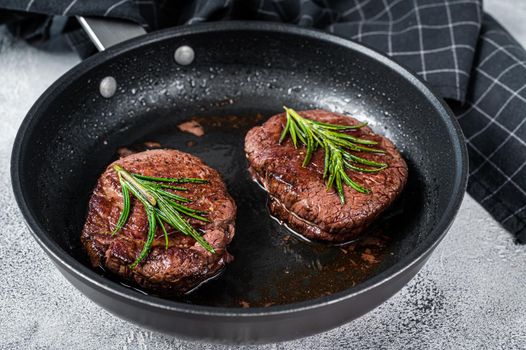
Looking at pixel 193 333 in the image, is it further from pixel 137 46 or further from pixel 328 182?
pixel 137 46

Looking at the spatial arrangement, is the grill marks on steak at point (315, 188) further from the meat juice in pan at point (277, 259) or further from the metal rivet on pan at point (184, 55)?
the metal rivet on pan at point (184, 55)

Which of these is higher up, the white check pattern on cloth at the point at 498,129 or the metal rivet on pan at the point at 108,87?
the metal rivet on pan at the point at 108,87

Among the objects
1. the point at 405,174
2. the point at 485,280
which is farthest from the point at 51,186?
the point at 485,280

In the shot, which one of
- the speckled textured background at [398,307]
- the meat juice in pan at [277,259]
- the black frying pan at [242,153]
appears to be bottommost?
the speckled textured background at [398,307]

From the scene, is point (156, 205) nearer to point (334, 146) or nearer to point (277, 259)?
point (277, 259)

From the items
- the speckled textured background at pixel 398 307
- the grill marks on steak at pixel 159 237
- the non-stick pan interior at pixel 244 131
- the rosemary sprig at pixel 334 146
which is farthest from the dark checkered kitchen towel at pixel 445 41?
the grill marks on steak at pixel 159 237

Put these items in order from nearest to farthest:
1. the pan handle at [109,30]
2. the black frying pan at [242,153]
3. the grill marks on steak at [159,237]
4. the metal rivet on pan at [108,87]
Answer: the black frying pan at [242,153] < the grill marks on steak at [159,237] < the metal rivet on pan at [108,87] < the pan handle at [109,30]

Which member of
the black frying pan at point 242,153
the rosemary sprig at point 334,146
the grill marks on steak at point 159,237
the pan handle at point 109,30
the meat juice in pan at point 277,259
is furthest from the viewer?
the pan handle at point 109,30
